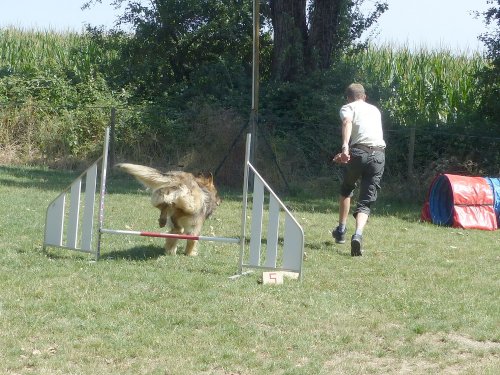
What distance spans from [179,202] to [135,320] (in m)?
2.40

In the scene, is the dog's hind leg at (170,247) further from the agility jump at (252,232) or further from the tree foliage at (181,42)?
the tree foliage at (181,42)

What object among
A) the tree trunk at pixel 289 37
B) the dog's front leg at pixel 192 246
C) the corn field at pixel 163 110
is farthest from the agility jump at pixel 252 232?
the tree trunk at pixel 289 37

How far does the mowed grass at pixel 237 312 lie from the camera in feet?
20.6

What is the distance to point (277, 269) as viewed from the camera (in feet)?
28.7

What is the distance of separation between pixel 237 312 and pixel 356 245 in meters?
3.21

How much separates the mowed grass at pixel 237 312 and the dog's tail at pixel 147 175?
89 centimetres

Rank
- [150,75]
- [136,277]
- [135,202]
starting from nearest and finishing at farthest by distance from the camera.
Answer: [136,277]
[135,202]
[150,75]

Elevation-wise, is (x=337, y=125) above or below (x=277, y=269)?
above

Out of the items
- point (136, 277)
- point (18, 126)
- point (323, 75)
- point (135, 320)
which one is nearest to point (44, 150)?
point (18, 126)

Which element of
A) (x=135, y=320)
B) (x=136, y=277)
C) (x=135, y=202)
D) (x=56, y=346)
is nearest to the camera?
(x=56, y=346)

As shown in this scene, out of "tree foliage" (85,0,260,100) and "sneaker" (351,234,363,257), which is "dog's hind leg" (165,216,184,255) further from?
"tree foliage" (85,0,260,100)

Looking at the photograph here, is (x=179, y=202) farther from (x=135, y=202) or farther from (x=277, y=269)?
(x=135, y=202)

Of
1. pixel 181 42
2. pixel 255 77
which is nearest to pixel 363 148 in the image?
pixel 255 77

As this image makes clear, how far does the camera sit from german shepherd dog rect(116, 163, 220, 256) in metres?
9.10
